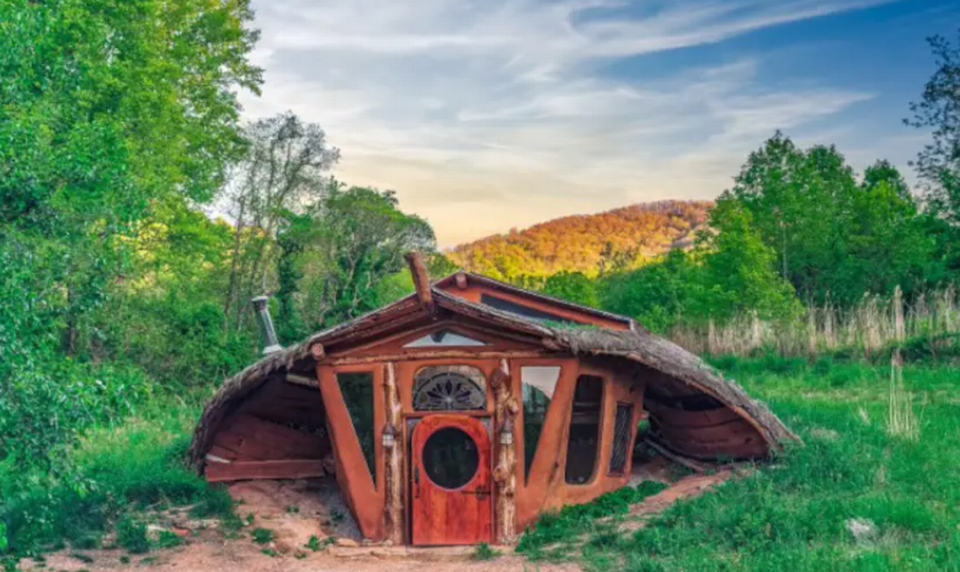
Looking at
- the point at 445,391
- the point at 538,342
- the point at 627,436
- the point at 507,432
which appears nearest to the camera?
the point at 507,432

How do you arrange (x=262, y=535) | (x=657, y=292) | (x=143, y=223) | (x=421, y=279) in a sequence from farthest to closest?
1. (x=657, y=292)
2. (x=143, y=223)
3. (x=262, y=535)
4. (x=421, y=279)

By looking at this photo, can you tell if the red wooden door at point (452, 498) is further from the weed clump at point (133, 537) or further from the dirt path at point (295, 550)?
the weed clump at point (133, 537)

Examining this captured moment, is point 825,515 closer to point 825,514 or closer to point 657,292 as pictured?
point 825,514

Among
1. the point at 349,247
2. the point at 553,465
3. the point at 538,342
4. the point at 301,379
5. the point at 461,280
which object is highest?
the point at 349,247

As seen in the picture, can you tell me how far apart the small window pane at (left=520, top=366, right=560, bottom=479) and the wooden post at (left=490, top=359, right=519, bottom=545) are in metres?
1.94

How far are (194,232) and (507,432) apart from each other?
1616cm

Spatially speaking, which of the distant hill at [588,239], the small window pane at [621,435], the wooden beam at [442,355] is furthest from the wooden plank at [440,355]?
the distant hill at [588,239]

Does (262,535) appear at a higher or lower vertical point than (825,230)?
lower

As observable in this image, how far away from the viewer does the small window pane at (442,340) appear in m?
11.3

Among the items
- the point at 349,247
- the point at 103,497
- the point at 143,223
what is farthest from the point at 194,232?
the point at 103,497

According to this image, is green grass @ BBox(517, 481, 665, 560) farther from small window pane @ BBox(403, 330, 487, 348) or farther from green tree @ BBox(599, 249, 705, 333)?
green tree @ BBox(599, 249, 705, 333)

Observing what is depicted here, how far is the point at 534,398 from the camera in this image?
1382 centimetres

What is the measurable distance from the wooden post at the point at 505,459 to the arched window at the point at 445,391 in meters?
0.51

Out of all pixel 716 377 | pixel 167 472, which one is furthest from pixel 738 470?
pixel 167 472
